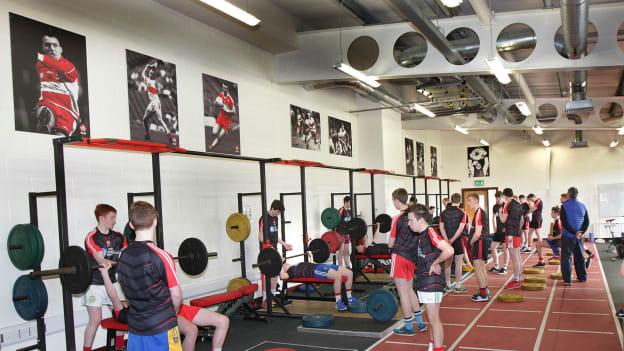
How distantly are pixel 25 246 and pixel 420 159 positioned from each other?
1136 cm

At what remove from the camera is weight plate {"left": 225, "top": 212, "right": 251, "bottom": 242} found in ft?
18.1

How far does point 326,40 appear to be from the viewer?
6945 mm

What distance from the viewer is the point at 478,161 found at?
1561 centimetres

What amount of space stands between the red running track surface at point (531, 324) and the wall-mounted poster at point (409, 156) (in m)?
5.96

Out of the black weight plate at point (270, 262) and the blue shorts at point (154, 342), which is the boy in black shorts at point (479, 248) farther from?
the blue shorts at point (154, 342)

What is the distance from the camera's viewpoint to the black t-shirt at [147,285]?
2.45 meters

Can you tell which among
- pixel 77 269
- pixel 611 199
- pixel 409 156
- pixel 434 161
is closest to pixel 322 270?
pixel 77 269

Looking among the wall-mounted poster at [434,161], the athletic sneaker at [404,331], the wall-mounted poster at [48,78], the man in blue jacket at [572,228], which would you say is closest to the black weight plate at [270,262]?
the athletic sneaker at [404,331]

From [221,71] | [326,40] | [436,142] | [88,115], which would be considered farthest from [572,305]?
[436,142]

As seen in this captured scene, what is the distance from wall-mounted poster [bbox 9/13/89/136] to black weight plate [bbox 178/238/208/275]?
1378 millimetres

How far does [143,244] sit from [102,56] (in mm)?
2844

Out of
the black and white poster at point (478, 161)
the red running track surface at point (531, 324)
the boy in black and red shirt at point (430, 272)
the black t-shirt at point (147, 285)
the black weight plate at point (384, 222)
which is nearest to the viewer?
the black t-shirt at point (147, 285)

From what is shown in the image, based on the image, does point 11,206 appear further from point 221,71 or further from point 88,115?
point 221,71

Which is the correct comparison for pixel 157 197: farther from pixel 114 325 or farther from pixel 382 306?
pixel 382 306
